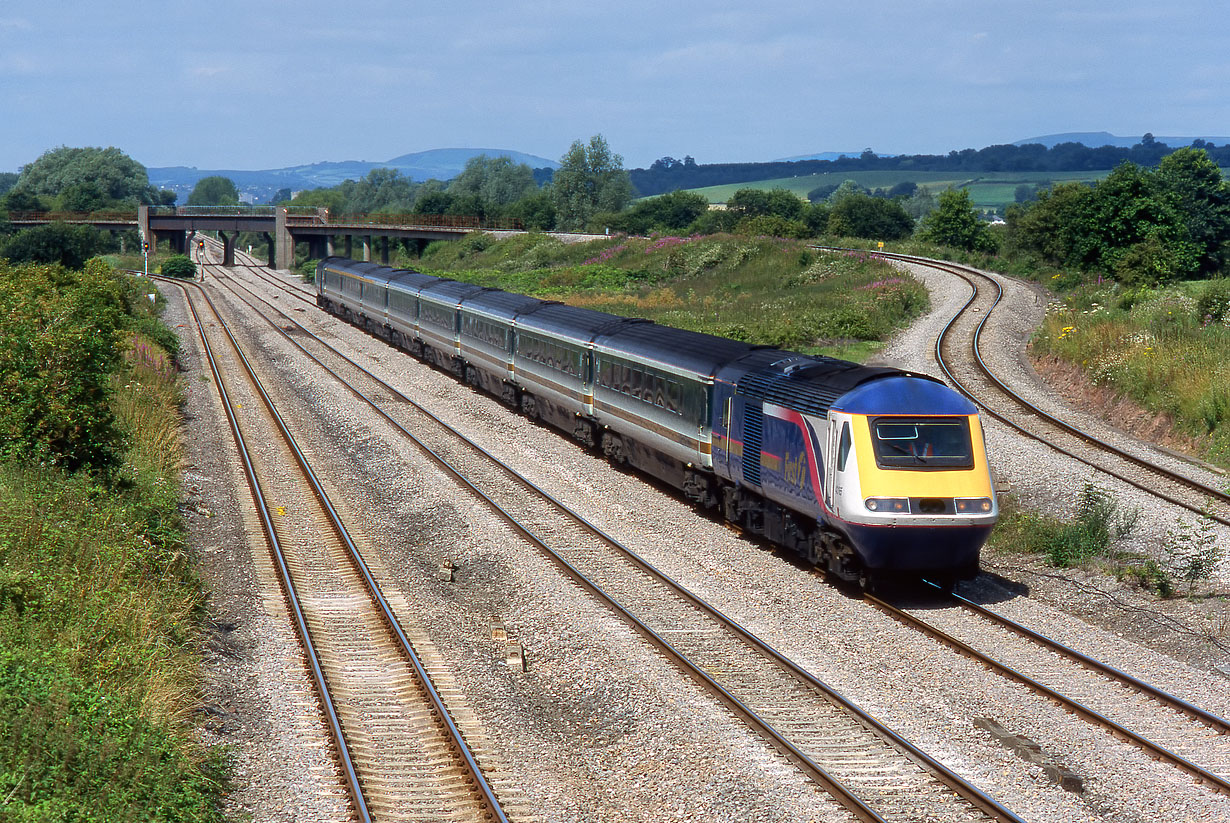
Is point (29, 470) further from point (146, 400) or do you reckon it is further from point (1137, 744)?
point (1137, 744)

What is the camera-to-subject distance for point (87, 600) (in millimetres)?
12453

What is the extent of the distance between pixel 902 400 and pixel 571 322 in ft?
46.2

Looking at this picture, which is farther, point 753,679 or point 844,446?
point 844,446

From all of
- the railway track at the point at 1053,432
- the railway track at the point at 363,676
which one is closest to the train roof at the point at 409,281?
the railway track at the point at 363,676

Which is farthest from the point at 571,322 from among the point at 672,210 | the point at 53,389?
the point at 672,210

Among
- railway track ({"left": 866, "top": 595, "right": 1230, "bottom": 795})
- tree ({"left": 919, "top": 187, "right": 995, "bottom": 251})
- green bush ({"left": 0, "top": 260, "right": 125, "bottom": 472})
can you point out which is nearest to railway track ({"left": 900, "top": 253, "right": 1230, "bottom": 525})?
railway track ({"left": 866, "top": 595, "right": 1230, "bottom": 795})

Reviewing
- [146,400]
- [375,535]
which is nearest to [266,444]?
[146,400]

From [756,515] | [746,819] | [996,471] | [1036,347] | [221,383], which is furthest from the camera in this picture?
[221,383]

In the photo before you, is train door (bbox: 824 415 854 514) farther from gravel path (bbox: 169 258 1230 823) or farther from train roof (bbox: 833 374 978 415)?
gravel path (bbox: 169 258 1230 823)

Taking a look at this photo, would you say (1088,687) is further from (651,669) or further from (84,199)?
(84,199)

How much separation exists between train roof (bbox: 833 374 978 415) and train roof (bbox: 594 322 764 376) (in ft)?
15.1

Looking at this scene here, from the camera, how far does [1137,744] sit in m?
10.8

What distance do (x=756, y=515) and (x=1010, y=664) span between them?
6.05 m

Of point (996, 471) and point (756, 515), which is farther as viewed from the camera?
point (996, 471)
